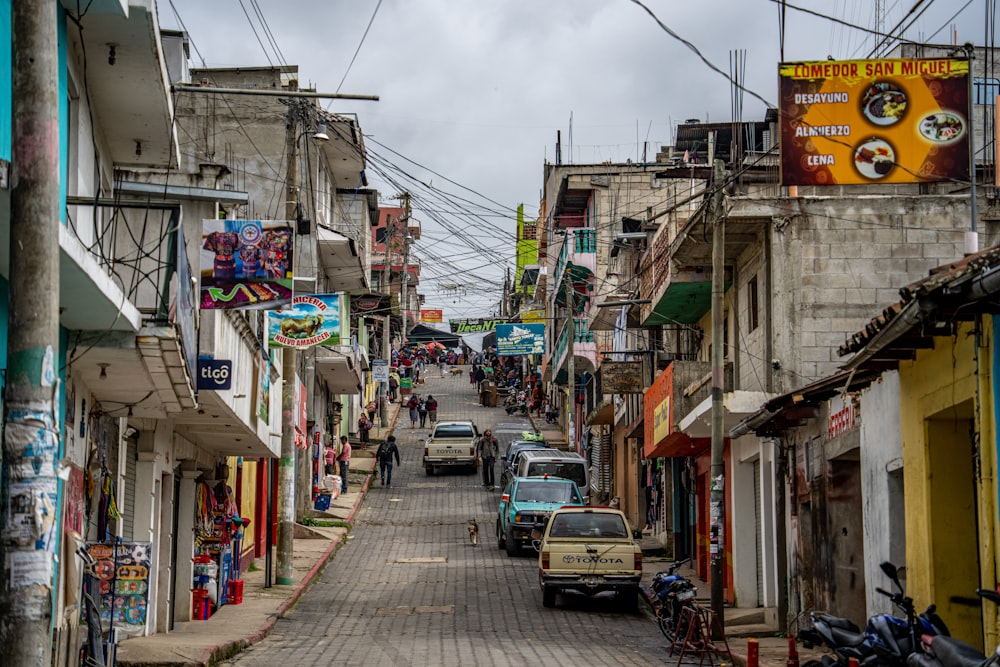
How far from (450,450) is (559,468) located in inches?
544

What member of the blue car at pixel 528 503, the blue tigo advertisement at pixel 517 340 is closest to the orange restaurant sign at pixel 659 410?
the blue car at pixel 528 503

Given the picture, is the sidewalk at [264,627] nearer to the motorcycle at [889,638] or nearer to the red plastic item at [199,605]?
the red plastic item at [199,605]

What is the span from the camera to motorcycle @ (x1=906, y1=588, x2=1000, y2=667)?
988 centimetres

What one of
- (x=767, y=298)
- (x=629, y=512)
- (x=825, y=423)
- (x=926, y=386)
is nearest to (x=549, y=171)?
(x=629, y=512)

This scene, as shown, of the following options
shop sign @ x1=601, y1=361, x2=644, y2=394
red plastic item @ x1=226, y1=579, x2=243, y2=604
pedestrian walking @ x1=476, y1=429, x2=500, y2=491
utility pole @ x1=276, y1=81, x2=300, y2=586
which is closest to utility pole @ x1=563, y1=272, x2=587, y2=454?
pedestrian walking @ x1=476, y1=429, x2=500, y2=491

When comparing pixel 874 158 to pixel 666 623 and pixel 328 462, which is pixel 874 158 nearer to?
pixel 666 623

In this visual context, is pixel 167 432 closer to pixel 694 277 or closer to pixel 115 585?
pixel 115 585

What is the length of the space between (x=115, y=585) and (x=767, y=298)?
12.9m

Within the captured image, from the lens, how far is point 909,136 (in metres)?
18.9

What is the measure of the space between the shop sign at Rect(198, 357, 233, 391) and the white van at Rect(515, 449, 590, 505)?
20317 millimetres

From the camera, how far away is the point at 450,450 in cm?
4919

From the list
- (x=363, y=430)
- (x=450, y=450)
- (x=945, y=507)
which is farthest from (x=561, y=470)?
(x=945, y=507)

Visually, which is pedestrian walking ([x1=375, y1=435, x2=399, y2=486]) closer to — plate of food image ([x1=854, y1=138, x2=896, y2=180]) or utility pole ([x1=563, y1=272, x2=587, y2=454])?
utility pole ([x1=563, y1=272, x2=587, y2=454])

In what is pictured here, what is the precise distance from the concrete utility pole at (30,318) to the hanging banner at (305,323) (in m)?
16.1
